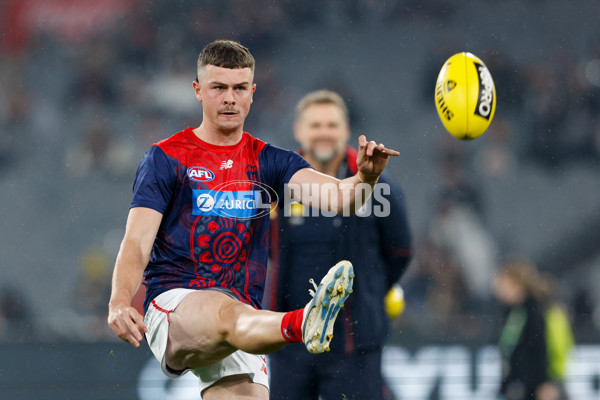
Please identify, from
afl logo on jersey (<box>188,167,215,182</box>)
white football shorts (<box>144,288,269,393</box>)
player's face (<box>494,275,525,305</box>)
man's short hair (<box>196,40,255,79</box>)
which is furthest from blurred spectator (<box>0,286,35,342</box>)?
man's short hair (<box>196,40,255,79</box>)

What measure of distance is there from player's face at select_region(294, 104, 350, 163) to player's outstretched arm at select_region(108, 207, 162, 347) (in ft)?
4.75

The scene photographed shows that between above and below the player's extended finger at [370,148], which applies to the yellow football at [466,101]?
above

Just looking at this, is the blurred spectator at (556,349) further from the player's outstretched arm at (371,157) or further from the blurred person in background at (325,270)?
the player's outstretched arm at (371,157)

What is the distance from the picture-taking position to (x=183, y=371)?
3885mm

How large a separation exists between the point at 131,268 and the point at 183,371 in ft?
1.82

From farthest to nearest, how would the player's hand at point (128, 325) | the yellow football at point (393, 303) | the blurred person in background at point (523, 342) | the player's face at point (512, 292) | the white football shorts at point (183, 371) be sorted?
the player's face at point (512, 292), the blurred person in background at point (523, 342), the yellow football at point (393, 303), the white football shorts at point (183, 371), the player's hand at point (128, 325)

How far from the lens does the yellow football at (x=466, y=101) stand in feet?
16.3

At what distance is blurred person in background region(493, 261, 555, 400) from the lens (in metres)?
7.05

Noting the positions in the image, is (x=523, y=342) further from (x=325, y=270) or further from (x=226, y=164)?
(x=226, y=164)

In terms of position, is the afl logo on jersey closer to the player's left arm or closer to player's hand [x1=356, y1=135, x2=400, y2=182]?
the player's left arm

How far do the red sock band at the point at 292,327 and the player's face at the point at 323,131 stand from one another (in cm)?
183

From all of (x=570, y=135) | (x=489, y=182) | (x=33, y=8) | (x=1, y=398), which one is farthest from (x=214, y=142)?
(x=33, y=8)

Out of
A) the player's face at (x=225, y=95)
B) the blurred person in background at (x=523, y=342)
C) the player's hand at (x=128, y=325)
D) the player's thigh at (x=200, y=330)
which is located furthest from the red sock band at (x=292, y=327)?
the blurred person in background at (x=523, y=342)

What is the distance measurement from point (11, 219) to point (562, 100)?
7.31 metres
